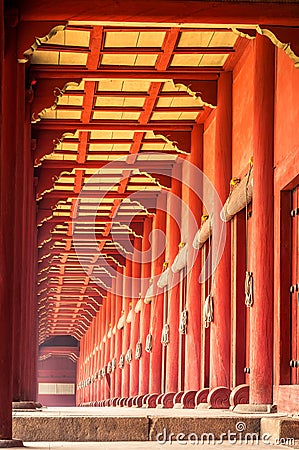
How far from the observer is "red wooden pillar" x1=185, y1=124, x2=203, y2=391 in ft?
47.9

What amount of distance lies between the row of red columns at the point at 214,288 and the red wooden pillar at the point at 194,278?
2cm

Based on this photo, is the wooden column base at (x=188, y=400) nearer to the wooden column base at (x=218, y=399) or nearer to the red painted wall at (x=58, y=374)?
the wooden column base at (x=218, y=399)

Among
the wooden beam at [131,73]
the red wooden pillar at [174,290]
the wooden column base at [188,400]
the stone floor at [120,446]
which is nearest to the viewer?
the stone floor at [120,446]

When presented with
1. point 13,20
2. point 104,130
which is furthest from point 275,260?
point 104,130

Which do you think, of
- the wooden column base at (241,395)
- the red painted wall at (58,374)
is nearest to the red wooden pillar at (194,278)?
the wooden column base at (241,395)

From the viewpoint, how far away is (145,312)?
2189 centimetres

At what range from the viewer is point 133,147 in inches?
661

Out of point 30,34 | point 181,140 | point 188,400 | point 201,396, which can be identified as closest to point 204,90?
point 181,140

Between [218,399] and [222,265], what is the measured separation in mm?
1802

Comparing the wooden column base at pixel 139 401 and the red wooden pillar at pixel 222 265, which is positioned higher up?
the red wooden pillar at pixel 222 265

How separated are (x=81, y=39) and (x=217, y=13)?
456 cm

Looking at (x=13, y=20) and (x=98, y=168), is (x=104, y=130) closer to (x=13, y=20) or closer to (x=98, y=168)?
A: (x=98, y=168)

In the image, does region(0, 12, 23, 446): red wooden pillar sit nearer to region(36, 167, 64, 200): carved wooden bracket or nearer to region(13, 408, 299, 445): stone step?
region(13, 408, 299, 445): stone step

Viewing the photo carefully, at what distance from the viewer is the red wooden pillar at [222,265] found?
40.1 feet
